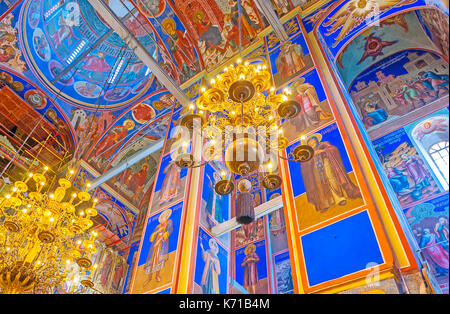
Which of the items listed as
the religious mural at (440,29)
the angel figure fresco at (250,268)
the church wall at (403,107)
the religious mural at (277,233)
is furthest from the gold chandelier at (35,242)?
the religious mural at (440,29)

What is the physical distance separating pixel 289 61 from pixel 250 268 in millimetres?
6006

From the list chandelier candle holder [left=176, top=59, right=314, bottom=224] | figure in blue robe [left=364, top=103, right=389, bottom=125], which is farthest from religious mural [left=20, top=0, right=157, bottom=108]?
figure in blue robe [left=364, top=103, right=389, bottom=125]

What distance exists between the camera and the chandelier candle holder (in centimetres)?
369

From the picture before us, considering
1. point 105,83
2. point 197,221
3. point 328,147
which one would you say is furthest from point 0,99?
point 328,147

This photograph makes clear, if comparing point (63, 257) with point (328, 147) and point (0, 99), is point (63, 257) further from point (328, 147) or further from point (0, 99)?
point (0, 99)

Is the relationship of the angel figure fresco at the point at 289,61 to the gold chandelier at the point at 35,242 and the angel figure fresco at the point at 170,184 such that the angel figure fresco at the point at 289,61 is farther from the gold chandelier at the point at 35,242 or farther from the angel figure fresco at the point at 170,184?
the gold chandelier at the point at 35,242

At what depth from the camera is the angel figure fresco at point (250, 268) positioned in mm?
9039

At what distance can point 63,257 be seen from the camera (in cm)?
661

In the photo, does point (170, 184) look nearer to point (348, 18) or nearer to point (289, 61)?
point (289, 61)

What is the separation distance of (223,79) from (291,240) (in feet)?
8.59

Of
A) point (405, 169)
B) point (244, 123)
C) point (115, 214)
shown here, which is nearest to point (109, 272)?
point (115, 214)

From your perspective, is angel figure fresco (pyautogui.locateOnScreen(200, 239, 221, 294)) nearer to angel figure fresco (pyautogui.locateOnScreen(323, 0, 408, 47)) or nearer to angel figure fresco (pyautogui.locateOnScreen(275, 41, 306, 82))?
angel figure fresco (pyautogui.locateOnScreen(275, 41, 306, 82))

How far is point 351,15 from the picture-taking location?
7.36 m
